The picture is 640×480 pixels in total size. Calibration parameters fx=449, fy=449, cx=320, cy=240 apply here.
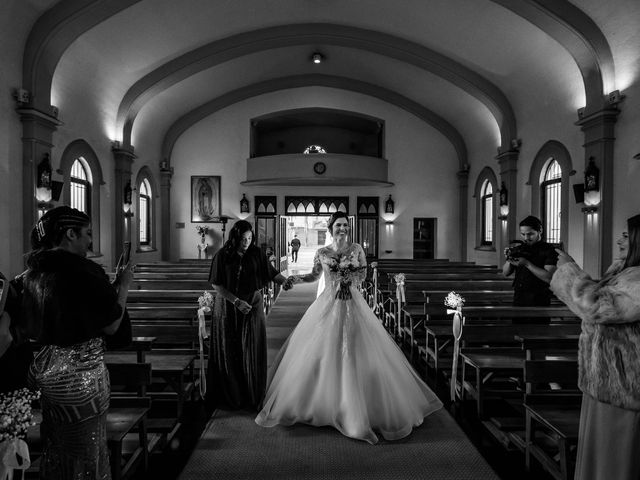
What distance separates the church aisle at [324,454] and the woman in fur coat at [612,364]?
3.75 feet

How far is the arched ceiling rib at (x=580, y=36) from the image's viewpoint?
24.9 feet

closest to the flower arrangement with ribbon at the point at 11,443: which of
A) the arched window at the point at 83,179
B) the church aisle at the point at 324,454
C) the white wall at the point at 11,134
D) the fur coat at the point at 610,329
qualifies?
the church aisle at the point at 324,454

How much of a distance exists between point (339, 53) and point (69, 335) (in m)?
12.9

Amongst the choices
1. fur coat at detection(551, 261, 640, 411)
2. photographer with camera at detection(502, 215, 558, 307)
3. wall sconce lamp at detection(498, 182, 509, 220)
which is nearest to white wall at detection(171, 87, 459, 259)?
wall sconce lamp at detection(498, 182, 509, 220)

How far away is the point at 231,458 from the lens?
3.20m

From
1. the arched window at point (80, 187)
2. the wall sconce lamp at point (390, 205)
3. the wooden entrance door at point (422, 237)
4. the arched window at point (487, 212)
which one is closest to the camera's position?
the arched window at point (80, 187)

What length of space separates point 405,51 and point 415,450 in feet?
33.6

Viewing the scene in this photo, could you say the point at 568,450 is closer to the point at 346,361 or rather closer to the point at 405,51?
the point at 346,361

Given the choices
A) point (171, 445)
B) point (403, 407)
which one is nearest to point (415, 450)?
point (403, 407)

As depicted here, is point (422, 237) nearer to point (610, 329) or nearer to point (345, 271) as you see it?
point (345, 271)

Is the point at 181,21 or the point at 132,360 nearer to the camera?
the point at 132,360

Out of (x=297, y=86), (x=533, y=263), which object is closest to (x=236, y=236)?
(x=533, y=263)

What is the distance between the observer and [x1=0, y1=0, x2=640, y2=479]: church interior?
6973 millimetres

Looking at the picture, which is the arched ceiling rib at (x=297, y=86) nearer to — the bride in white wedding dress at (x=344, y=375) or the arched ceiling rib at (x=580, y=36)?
the arched ceiling rib at (x=580, y=36)
